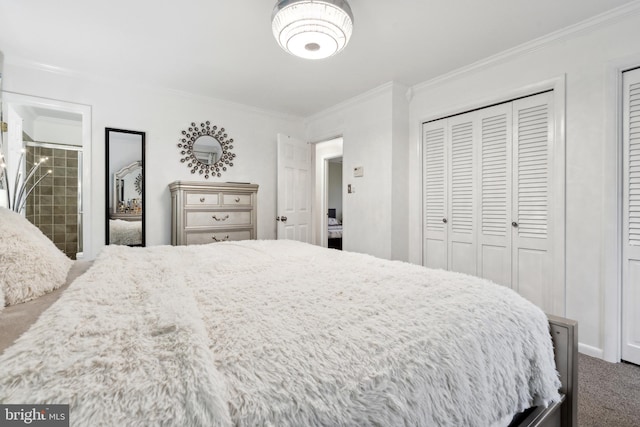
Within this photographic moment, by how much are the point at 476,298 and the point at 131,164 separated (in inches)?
149

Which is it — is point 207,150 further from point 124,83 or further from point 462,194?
point 462,194

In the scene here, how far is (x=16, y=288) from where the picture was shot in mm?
1051

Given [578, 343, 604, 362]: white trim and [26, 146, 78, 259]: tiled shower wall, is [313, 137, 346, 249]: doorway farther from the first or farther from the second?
[578, 343, 604, 362]: white trim

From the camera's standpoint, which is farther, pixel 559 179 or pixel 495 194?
pixel 495 194

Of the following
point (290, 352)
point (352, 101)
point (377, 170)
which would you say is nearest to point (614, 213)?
point (377, 170)

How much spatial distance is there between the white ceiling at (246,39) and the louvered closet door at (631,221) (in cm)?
70

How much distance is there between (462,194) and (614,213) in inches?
47.3

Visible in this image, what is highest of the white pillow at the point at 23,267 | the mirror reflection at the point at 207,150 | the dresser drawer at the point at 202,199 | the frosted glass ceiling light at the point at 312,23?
the frosted glass ceiling light at the point at 312,23

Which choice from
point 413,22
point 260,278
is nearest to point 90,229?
point 260,278

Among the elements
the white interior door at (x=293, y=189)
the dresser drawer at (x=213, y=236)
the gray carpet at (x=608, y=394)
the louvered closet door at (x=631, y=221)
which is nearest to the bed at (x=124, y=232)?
the dresser drawer at (x=213, y=236)

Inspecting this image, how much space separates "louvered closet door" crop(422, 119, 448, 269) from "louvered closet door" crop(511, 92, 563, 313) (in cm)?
70

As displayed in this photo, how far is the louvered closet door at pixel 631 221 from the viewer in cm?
215

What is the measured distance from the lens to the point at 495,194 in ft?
9.66

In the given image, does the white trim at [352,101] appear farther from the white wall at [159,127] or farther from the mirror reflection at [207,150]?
the mirror reflection at [207,150]
